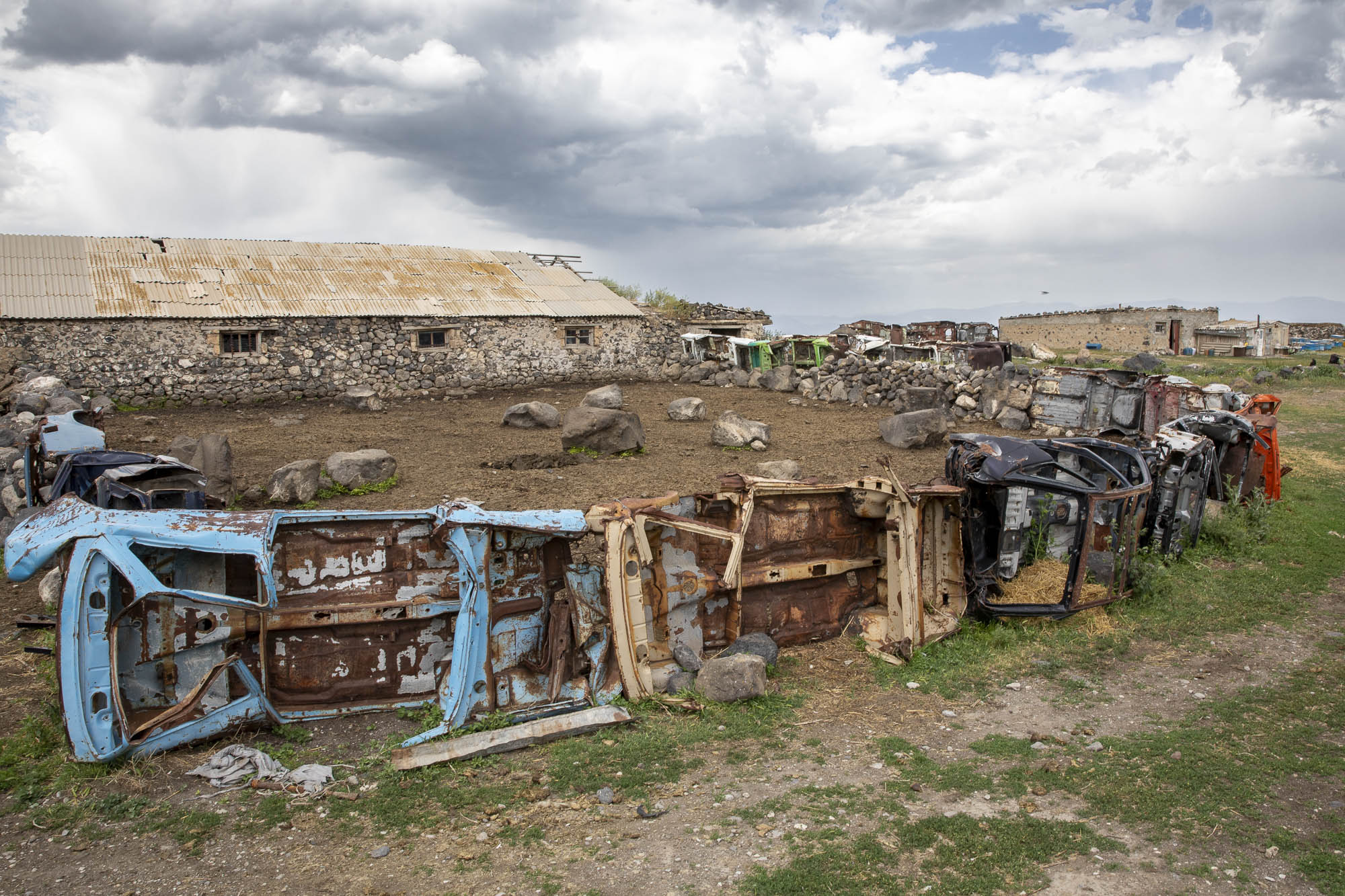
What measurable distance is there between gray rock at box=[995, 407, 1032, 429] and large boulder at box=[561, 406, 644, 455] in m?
8.74

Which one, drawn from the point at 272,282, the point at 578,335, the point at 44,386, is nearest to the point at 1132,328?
the point at 578,335

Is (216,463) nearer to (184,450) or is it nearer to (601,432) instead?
(184,450)

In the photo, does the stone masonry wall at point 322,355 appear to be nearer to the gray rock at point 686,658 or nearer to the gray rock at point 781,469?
the gray rock at point 781,469

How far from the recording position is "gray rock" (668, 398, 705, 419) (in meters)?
17.6

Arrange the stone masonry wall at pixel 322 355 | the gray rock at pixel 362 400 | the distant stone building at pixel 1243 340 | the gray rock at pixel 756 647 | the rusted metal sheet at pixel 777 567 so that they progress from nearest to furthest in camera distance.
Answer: the rusted metal sheet at pixel 777 567
the gray rock at pixel 756 647
the stone masonry wall at pixel 322 355
the gray rock at pixel 362 400
the distant stone building at pixel 1243 340

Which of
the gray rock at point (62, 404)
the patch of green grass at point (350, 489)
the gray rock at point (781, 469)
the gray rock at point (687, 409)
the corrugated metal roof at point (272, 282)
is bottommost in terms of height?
the patch of green grass at point (350, 489)

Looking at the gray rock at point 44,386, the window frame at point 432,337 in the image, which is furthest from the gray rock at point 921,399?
the gray rock at point 44,386

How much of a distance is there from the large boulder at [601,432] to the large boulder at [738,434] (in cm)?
172

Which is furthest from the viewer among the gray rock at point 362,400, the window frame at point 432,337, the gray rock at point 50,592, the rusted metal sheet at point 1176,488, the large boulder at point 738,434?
the window frame at point 432,337

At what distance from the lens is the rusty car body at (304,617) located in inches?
171

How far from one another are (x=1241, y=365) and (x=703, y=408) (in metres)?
24.2

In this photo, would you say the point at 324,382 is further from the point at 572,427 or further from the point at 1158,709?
the point at 1158,709

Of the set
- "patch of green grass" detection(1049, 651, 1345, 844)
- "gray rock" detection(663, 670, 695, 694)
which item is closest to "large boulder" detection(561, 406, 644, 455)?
"gray rock" detection(663, 670, 695, 694)

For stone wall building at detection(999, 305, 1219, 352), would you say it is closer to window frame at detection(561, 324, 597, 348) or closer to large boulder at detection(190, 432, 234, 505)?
window frame at detection(561, 324, 597, 348)
